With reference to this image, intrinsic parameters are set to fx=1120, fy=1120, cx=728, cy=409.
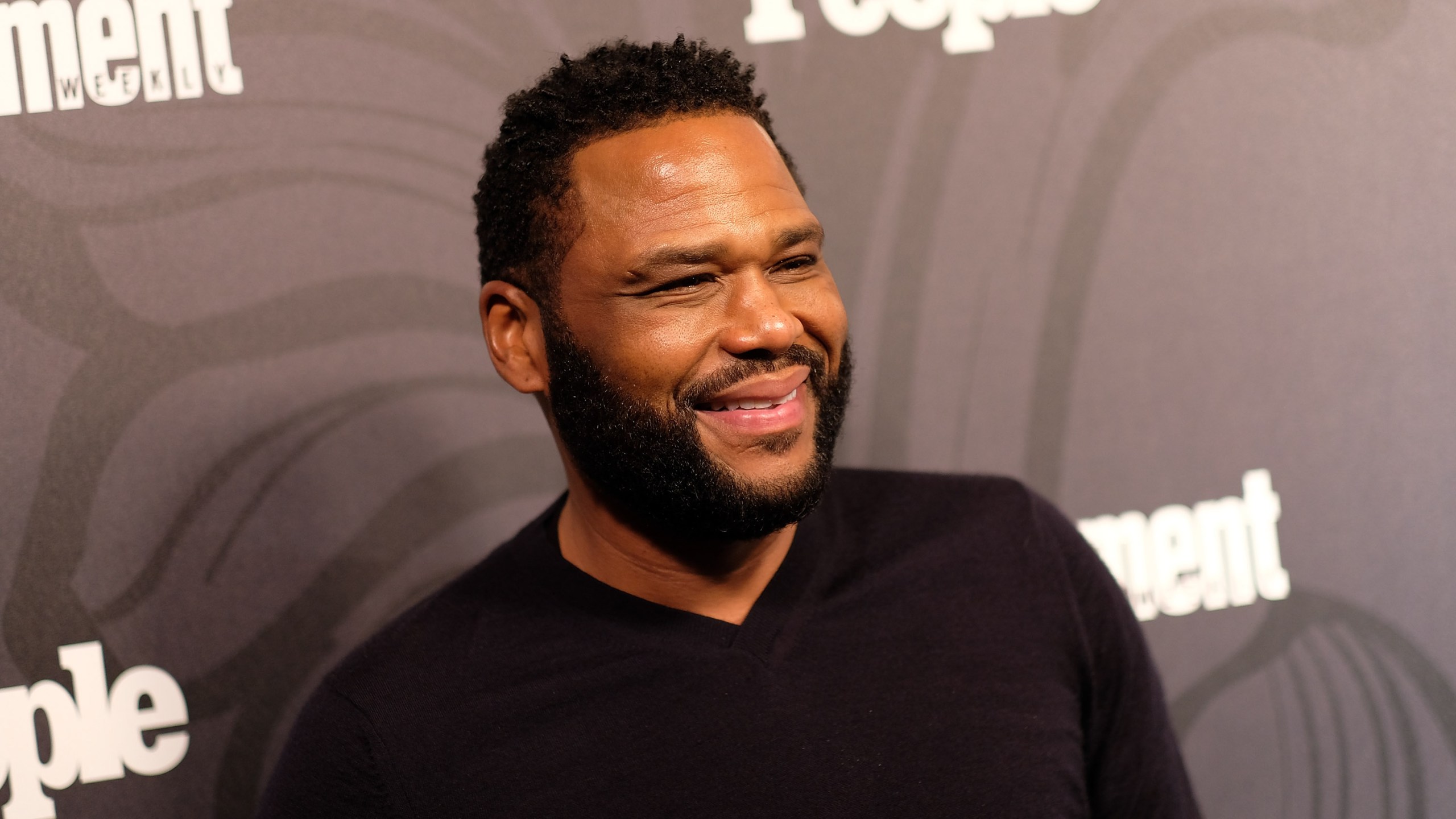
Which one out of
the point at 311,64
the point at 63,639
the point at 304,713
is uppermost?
the point at 311,64

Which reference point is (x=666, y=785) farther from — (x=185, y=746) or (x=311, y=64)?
(x=311, y=64)

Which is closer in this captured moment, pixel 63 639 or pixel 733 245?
pixel 733 245

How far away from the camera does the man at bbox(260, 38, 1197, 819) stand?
1.08 m

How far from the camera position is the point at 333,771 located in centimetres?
110

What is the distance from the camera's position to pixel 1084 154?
64.0 inches

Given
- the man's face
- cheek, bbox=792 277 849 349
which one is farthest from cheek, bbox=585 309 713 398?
cheek, bbox=792 277 849 349

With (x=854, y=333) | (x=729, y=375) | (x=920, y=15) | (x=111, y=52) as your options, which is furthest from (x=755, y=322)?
(x=111, y=52)

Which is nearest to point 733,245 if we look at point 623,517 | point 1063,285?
point 623,517

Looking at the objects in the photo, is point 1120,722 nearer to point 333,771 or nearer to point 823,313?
point 823,313

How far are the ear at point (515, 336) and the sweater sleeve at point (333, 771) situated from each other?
38cm

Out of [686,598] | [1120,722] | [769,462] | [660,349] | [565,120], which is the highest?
[565,120]

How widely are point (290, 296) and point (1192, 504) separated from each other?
4.30 ft

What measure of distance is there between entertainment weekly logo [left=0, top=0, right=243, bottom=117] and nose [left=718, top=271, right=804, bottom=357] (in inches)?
30.5

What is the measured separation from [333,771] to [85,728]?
1.64 ft
